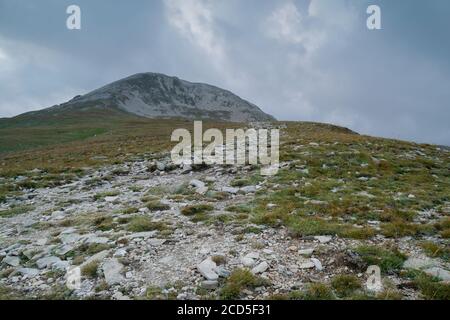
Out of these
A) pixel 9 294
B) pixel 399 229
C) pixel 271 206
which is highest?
pixel 271 206

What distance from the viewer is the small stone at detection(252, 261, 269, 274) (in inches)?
315

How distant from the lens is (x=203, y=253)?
9.11 m

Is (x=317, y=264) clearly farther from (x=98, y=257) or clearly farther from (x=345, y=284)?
(x=98, y=257)

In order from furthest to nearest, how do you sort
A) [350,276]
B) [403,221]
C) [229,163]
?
1. [229,163]
2. [403,221]
3. [350,276]

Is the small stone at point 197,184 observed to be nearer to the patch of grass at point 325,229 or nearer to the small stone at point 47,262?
the patch of grass at point 325,229

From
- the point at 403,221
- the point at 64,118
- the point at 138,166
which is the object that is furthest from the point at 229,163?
the point at 64,118

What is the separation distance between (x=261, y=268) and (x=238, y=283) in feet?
3.04

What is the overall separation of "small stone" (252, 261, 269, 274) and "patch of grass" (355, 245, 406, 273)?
2.50m

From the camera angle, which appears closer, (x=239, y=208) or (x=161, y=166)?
(x=239, y=208)

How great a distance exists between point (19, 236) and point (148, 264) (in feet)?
20.3

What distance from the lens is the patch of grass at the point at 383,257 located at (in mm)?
8259

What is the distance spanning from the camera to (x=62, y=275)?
8492 millimetres

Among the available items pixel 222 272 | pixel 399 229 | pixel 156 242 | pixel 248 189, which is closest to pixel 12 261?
pixel 156 242
